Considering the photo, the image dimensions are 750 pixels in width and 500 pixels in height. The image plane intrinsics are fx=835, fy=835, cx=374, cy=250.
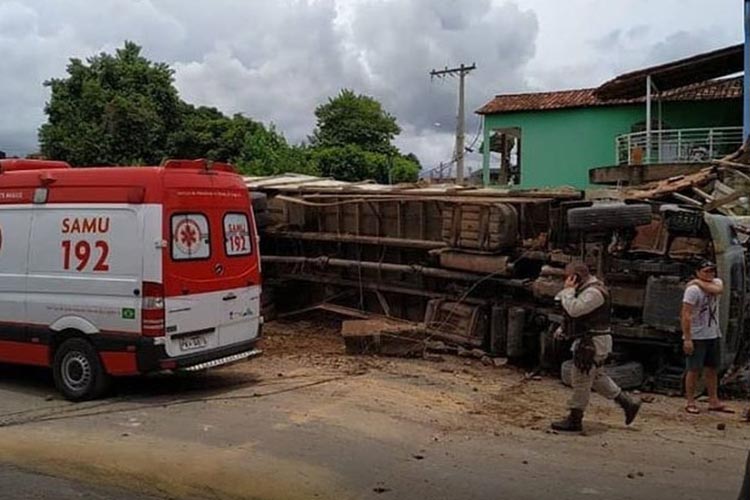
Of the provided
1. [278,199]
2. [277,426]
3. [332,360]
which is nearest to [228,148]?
[278,199]

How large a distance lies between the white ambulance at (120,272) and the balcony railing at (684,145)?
19.9m

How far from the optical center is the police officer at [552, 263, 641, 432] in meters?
7.72

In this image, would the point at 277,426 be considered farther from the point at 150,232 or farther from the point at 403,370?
the point at 403,370

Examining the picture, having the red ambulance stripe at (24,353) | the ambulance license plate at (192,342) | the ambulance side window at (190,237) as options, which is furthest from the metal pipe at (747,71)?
the red ambulance stripe at (24,353)

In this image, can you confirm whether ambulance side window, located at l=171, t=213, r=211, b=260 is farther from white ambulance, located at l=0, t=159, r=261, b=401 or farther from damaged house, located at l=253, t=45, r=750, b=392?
damaged house, located at l=253, t=45, r=750, b=392

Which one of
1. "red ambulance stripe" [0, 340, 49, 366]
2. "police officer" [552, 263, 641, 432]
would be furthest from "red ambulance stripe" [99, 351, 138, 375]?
"police officer" [552, 263, 641, 432]

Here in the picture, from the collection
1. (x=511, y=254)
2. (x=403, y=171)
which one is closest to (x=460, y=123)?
(x=403, y=171)

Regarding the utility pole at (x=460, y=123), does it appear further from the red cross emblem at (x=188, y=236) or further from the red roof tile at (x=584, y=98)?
the red cross emblem at (x=188, y=236)

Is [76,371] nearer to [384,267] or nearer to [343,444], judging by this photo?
[343,444]

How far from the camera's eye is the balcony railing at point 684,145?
1042 inches

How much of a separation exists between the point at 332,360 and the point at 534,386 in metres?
2.83

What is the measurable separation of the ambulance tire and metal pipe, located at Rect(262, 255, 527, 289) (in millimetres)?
5122

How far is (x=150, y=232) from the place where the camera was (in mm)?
8508

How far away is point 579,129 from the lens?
34.6 metres
